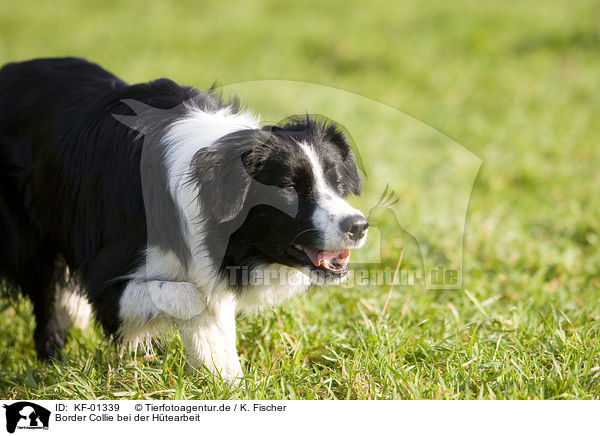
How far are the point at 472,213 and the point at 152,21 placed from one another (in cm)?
752

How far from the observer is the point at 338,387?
111 inches

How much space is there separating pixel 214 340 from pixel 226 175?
2.51 ft

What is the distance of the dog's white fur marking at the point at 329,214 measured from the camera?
247cm

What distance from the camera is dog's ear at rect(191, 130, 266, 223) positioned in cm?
251

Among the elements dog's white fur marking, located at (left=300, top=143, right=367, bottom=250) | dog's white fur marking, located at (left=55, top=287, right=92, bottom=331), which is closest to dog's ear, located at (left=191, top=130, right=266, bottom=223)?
dog's white fur marking, located at (left=300, top=143, right=367, bottom=250)

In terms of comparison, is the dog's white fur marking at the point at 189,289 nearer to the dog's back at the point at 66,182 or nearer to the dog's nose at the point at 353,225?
the dog's back at the point at 66,182

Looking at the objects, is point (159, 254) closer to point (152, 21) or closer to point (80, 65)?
point (80, 65)

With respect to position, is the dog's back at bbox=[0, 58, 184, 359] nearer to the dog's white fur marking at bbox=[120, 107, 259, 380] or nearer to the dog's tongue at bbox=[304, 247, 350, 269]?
the dog's white fur marking at bbox=[120, 107, 259, 380]
